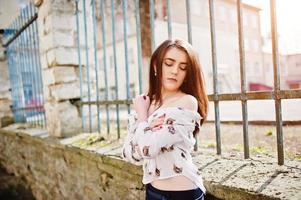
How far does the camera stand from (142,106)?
1773 millimetres

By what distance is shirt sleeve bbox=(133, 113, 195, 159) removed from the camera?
151 centimetres

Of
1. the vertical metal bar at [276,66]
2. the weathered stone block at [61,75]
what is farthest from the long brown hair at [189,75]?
the weathered stone block at [61,75]

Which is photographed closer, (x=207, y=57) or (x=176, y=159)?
(x=176, y=159)

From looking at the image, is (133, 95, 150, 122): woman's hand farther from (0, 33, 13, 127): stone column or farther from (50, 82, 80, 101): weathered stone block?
(0, 33, 13, 127): stone column

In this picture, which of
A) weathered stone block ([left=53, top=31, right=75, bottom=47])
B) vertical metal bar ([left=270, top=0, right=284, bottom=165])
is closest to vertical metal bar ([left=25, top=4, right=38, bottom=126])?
weathered stone block ([left=53, top=31, right=75, bottom=47])

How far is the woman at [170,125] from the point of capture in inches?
60.8

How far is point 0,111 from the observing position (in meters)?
6.34

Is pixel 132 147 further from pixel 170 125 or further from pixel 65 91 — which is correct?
pixel 65 91

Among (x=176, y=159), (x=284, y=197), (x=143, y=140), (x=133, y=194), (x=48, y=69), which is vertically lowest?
(x=133, y=194)

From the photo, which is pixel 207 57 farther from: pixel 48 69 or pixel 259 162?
pixel 259 162

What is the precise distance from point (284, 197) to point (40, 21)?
143 inches

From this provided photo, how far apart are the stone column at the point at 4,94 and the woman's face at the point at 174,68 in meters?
5.52

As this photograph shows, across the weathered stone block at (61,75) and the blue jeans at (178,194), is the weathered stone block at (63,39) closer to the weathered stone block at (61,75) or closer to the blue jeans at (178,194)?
the weathered stone block at (61,75)

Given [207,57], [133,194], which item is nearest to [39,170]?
[133,194]
